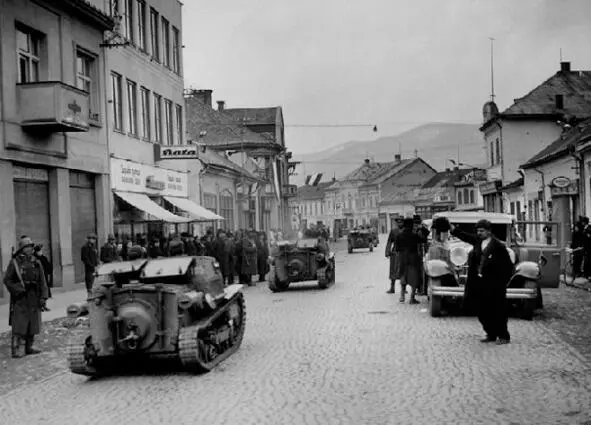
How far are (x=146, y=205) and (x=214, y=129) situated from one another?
102 feet

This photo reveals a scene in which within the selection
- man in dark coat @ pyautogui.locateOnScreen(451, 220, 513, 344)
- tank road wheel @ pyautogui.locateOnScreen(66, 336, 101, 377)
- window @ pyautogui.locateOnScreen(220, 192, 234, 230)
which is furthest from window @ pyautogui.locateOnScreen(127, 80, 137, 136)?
tank road wheel @ pyautogui.locateOnScreen(66, 336, 101, 377)

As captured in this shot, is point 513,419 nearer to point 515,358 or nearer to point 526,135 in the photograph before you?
point 515,358

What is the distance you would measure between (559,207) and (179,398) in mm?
21822

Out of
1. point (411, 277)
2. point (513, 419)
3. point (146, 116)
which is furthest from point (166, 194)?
point (513, 419)

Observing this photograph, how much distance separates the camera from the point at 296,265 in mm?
22781

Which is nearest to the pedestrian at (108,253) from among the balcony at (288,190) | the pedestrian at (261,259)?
the pedestrian at (261,259)

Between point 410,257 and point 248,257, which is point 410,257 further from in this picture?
point 248,257

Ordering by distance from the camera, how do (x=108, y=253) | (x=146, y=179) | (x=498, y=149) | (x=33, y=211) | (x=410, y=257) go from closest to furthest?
(x=410, y=257)
(x=33, y=211)
(x=108, y=253)
(x=146, y=179)
(x=498, y=149)

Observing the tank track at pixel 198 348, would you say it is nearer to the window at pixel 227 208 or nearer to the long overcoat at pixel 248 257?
the long overcoat at pixel 248 257

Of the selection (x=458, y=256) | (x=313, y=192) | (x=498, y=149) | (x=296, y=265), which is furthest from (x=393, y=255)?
(x=313, y=192)

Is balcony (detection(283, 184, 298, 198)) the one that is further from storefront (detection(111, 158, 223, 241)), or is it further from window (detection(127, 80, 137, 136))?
window (detection(127, 80, 137, 136))

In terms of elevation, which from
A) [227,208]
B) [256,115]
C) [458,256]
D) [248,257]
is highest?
[256,115]

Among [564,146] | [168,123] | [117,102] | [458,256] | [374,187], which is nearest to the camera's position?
[458,256]

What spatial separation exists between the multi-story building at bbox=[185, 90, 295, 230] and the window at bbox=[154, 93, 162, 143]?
16018 millimetres
